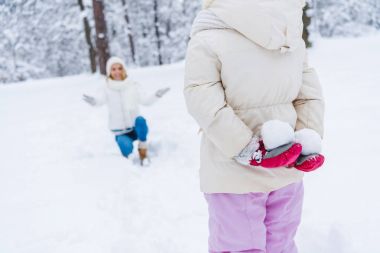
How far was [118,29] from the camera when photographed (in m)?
27.5

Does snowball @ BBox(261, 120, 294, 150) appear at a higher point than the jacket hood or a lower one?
lower

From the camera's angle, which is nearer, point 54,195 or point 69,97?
point 54,195

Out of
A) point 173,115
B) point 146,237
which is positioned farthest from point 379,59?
point 146,237

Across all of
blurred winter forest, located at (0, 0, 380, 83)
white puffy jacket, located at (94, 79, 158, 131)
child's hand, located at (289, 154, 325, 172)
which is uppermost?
child's hand, located at (289, 154, 325, 172)

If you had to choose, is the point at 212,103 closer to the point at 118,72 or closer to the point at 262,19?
the point at 262,19

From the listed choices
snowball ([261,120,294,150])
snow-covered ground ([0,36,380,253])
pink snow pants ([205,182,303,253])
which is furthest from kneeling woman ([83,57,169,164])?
snowball ([261,120,294,150])

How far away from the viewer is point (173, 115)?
7.38 meters

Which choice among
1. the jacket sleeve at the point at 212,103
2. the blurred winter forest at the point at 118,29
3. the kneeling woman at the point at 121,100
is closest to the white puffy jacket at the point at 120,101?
the kneeling woman at the point at 121,100

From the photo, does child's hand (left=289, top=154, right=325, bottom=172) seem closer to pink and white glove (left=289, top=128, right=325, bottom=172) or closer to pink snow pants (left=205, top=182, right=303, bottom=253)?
pink and white glove (left=289, top=128, right=325, bottom=172)

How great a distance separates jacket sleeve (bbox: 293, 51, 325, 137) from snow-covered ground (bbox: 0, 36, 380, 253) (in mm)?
1255

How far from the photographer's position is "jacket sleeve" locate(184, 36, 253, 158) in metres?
1.72

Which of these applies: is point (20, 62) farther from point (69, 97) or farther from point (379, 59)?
point (379, 59)

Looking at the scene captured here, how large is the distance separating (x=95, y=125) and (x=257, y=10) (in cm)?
631

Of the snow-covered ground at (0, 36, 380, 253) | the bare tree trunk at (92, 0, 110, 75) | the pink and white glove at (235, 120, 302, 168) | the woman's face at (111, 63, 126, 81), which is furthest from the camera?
the bare tree trunk at (92, 0, 110, 75)
